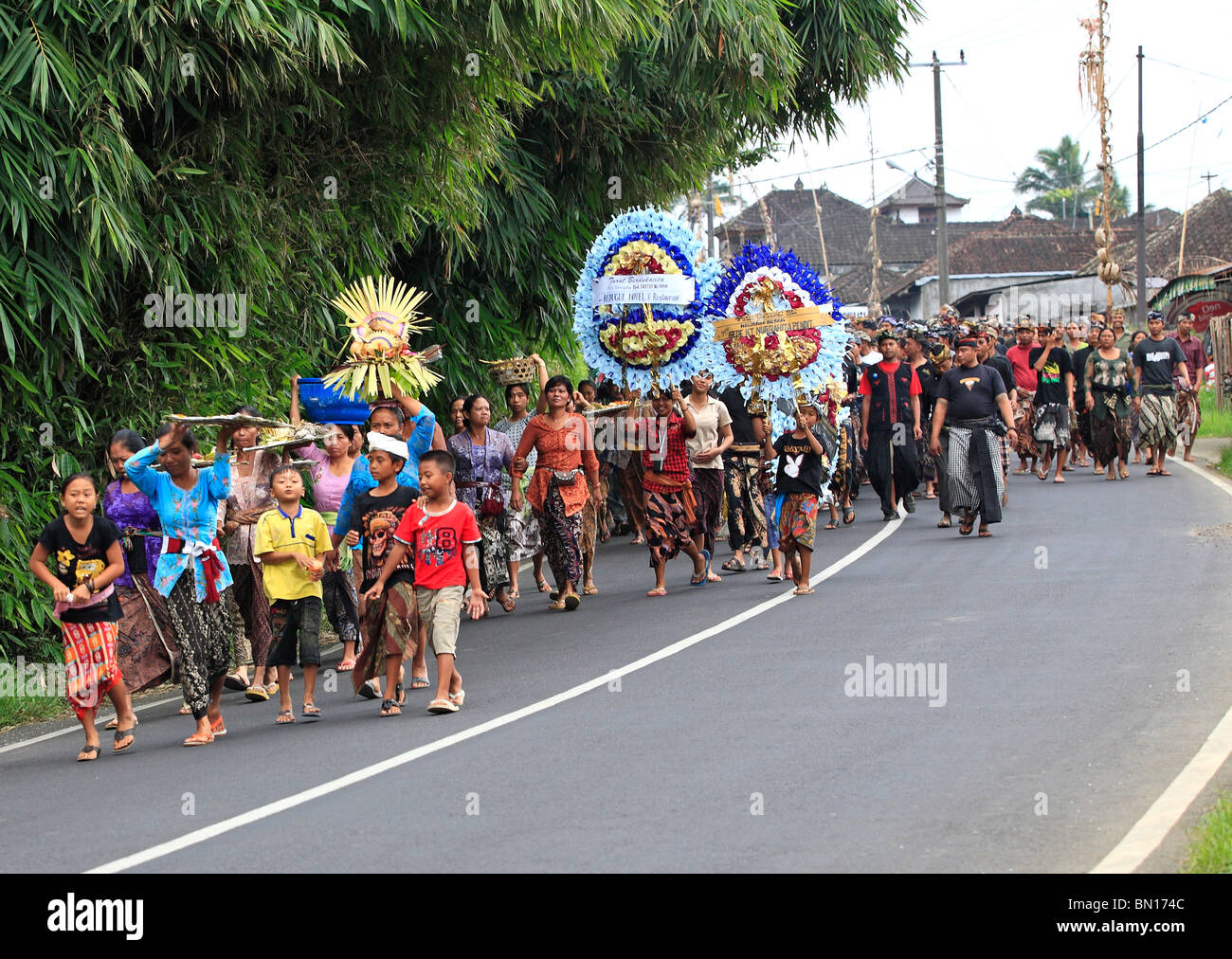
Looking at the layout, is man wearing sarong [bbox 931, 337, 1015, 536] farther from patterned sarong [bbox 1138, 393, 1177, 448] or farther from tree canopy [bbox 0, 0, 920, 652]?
patterned sarong [bbox 1138, 393, 1177, 448]

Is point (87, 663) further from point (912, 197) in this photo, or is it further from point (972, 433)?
point (912, 197)

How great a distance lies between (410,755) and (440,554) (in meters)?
1.78

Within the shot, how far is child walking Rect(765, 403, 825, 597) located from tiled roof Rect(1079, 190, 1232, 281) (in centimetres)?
4692

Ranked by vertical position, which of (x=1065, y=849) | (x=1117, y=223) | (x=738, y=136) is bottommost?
(x=1065, y=849)

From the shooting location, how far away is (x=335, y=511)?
12422mm

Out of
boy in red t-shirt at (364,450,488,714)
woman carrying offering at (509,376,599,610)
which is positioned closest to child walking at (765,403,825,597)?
woman carrying offering at (509,376,599,610)

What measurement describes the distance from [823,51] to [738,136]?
166 cm

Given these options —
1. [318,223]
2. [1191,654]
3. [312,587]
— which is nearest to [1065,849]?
[1191,654]

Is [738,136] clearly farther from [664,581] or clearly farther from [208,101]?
[208,101]

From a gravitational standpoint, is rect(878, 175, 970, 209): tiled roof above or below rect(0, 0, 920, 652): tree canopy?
above

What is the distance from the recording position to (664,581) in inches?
627

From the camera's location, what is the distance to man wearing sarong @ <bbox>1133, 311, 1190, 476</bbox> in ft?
76.7

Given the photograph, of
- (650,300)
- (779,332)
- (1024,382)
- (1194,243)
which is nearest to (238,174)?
(650,300)

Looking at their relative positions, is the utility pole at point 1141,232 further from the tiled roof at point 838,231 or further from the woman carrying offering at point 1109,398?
the tiled roof at point 838,231
